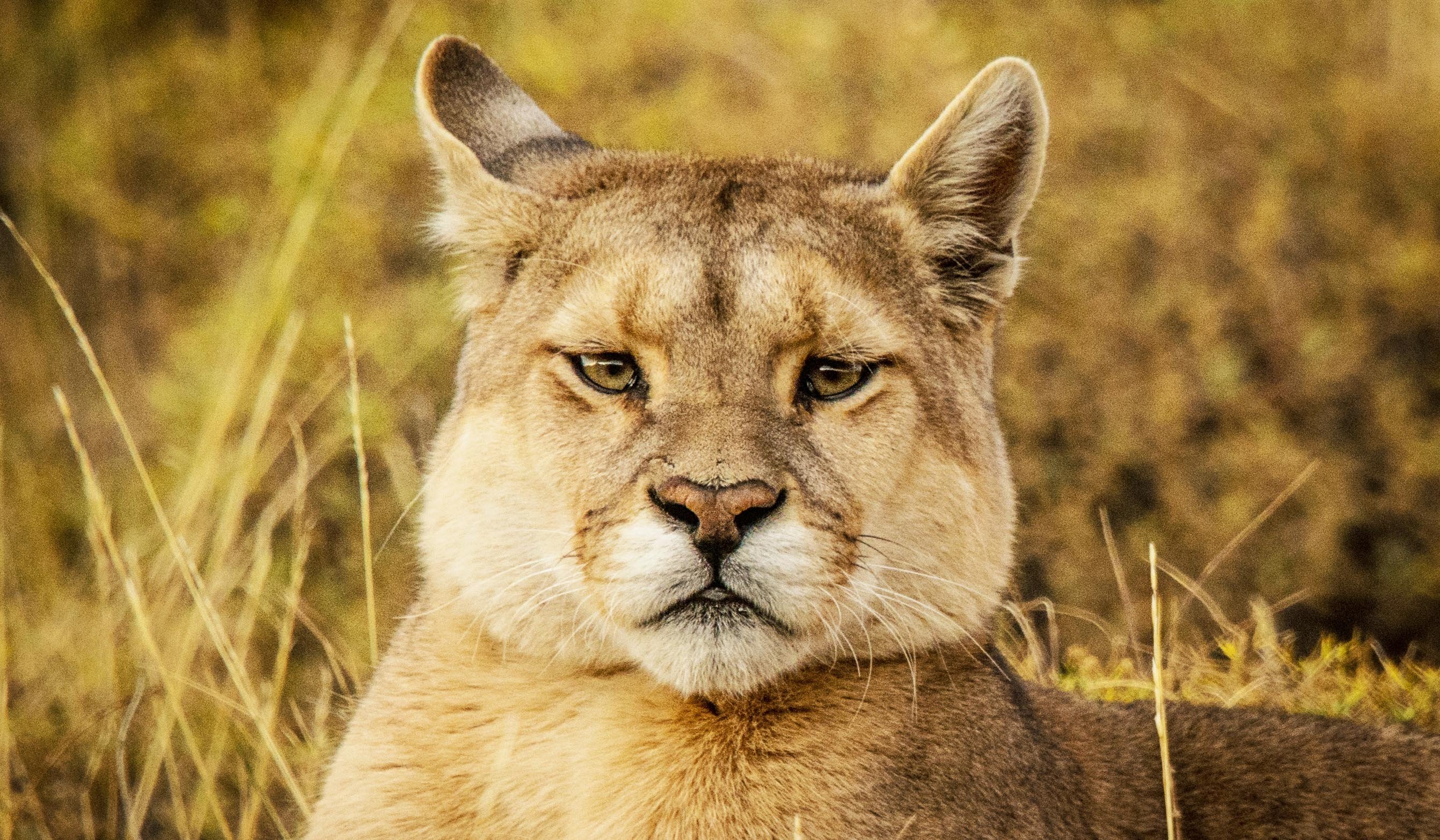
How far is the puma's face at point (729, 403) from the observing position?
3.88 meters

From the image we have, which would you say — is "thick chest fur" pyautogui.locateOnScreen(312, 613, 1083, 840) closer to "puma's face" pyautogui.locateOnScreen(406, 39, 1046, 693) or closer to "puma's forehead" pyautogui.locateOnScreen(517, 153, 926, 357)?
"puma's face" pyautogui.locateOnScreen(406, 39, 1046, 693)

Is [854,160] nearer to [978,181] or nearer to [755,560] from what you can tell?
[978,181]

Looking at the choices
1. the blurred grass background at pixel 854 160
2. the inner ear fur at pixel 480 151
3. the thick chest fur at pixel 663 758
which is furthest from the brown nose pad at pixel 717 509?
the blurred grass background at pixel 854 160

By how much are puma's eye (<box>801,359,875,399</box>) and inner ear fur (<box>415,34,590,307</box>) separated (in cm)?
101

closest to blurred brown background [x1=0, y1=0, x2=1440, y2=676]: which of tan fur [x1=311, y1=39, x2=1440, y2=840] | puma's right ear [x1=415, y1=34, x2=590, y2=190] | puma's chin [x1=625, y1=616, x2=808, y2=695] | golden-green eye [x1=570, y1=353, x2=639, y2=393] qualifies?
puma's right ear [x1=415, y1=34, x2=590, y2=190]

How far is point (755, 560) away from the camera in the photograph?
3.78m

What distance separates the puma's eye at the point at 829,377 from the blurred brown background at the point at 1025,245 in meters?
4.90

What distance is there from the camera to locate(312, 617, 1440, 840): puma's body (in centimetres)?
391

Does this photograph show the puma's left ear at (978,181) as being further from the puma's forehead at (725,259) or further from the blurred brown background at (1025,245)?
the blurred brown background at (1025,245)

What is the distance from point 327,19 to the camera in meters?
14.7

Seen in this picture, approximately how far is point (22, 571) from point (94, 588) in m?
1.26

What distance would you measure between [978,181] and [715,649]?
1820mm

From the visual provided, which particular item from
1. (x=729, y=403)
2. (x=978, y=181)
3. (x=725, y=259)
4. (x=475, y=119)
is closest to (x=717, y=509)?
(x=729, y=403)

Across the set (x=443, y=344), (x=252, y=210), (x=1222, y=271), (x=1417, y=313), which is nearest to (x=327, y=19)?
(x=252, y=210)
